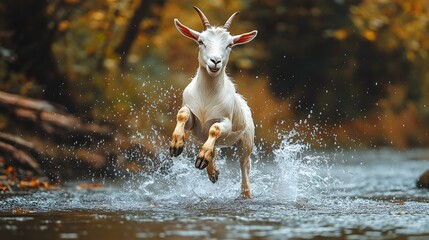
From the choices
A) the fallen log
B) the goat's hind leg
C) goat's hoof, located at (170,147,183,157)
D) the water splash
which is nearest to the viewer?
goat's hoof, located at (170,147,183,157)

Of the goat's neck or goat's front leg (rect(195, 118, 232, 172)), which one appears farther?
the goat's neck

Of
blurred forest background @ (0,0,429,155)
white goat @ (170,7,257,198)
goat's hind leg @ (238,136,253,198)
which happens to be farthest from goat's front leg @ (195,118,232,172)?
blurred forest background @ (0,0,429,155)

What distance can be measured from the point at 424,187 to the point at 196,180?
3188mm

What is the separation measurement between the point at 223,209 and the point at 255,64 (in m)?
17.9

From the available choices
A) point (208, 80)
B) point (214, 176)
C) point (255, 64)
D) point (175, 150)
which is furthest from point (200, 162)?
point (255, 64)

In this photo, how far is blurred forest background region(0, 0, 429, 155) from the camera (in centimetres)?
1727

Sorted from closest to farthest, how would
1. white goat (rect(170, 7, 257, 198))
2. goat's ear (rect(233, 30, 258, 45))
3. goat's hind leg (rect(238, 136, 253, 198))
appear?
1. white goat (rect(170, 7, 257, 198))
2. goat's ear (rect(233, 30, 258, 45))
3. goat's hind leg (rect(238, 136, 253, 198))

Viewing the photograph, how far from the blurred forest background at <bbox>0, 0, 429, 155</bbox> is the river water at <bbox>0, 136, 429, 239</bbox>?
385 centimetres

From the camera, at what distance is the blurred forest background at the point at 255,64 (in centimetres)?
1727

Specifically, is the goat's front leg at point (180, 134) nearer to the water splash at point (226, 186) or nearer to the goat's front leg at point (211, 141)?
the goat's front leg at point (211, 141)

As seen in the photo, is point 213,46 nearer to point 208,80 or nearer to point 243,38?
point 208,80

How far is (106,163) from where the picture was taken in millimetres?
15125

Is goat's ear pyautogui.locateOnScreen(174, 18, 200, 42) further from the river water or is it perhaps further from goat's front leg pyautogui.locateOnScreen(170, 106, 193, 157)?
the river water

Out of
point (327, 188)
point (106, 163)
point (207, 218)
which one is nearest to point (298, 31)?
point (106, 163)
